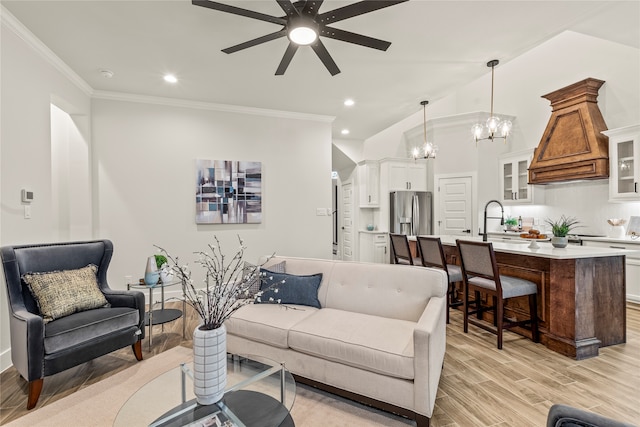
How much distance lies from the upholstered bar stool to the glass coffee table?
2.48m

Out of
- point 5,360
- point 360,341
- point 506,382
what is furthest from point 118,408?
point 506,382

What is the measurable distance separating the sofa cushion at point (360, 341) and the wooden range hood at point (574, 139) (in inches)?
174

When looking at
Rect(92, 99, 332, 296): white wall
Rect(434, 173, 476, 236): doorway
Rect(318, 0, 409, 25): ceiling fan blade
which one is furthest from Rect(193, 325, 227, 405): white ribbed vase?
Rect(434, 173, 476, 236): doorway

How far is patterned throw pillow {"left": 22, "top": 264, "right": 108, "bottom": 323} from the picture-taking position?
226cm

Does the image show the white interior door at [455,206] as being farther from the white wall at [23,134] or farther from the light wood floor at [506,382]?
the white wall at [23,134]

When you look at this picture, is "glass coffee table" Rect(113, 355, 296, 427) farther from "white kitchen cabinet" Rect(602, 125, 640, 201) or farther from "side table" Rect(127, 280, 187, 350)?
"white kitchen cabinet" Rect(602, 125, 640, 201)

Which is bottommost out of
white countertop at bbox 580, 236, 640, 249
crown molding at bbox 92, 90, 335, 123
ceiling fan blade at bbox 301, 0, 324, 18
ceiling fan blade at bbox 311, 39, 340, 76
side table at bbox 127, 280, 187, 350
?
side table at bbox 127, 280, 187, 350

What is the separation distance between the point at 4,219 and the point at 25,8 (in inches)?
67.2

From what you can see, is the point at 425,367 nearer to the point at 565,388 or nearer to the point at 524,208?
the point at 565,388

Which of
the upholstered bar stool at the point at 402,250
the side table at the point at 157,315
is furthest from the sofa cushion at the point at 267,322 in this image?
the upholstered bar stool at the point at 402,250

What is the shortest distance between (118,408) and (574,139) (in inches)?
Answer: 254

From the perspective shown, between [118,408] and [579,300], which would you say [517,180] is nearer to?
[579,300]

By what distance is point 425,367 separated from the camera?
1698 mm

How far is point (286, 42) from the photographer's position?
10.1ft
